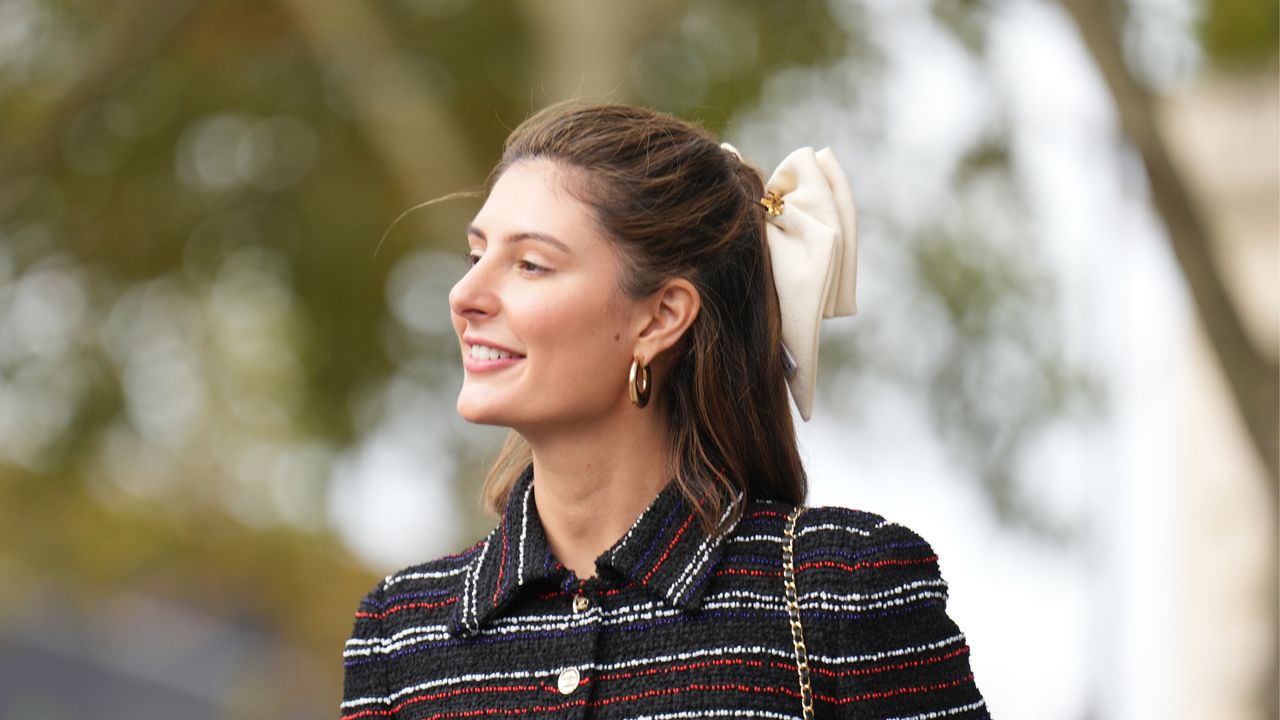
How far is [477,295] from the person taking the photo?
265 centimetres

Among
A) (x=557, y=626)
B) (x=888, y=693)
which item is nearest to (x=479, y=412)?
(x=557, y=626)

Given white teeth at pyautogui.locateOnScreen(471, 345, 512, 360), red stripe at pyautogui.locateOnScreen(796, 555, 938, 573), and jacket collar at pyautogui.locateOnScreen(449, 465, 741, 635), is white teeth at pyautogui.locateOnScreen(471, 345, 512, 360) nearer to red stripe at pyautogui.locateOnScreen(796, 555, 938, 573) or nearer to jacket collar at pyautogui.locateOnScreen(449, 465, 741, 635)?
jacket collar at pyautogui.locateOnScreen(449, 465, 741, 635)

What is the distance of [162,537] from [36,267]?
2.61 meters

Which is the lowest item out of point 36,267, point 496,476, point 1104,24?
point 496,476

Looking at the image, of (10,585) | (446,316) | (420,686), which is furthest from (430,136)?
(420,686)

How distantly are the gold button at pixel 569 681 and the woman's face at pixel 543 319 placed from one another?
13.8 inches

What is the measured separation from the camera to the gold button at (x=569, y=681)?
8.55 feet

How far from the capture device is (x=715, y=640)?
2.59 metres

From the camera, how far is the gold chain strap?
8.21 ft

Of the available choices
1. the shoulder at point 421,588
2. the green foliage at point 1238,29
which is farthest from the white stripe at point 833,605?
the green foliage at point 1238,29

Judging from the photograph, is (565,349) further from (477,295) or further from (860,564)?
(860,564)

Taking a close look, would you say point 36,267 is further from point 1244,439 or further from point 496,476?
point 496,476

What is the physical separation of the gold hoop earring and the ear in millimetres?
13

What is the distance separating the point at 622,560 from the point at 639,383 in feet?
0.85
